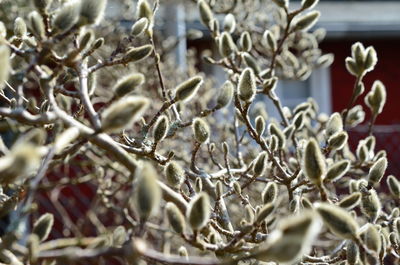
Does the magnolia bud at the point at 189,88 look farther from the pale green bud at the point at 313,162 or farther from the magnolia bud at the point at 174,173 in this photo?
the pale green bud at the point at 313,162

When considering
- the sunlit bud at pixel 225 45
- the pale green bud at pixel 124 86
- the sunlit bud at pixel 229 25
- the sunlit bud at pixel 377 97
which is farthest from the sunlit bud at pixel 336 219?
the sunlit bud at pixel 229 25

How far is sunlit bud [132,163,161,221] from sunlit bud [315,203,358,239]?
0.97 ft

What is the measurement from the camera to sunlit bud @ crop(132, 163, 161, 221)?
35.2 inches

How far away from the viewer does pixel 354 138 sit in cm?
678

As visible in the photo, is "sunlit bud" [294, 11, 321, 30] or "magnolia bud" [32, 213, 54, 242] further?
"sunlit bud" [294, 11, 321, 30]

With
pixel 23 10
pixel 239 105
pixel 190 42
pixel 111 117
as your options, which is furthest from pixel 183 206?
pixel 190 42

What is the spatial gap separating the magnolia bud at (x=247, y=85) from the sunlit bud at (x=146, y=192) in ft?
2.22

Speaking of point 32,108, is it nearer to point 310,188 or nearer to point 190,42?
point 310,188

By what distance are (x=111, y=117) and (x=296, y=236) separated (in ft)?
1.18

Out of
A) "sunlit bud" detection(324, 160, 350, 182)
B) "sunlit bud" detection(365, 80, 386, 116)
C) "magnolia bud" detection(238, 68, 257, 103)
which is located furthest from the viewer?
"sunlit bud" detection(365, 80, 386, 116)

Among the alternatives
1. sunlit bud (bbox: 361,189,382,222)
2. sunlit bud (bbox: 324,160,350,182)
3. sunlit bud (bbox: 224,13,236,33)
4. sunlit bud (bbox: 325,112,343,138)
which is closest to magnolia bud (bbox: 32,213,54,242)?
sunlit bud (bbox: 324,160,350,182)

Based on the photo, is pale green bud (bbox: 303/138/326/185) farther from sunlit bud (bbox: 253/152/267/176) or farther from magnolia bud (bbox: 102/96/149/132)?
sunlit bud (bbox: 253/152/267/176)

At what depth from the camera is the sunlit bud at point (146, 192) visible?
89 centimetres

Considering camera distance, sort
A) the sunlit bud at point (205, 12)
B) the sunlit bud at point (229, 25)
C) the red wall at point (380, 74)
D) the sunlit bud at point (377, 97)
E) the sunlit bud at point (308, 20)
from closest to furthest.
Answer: the sunlit bud at point (377, 97)
the sunlit bud at point (308, 20)
the sunlit bud at point (205, 12)
the sunlit bud at point (229, 25)
the red wall at point (380, 74)
